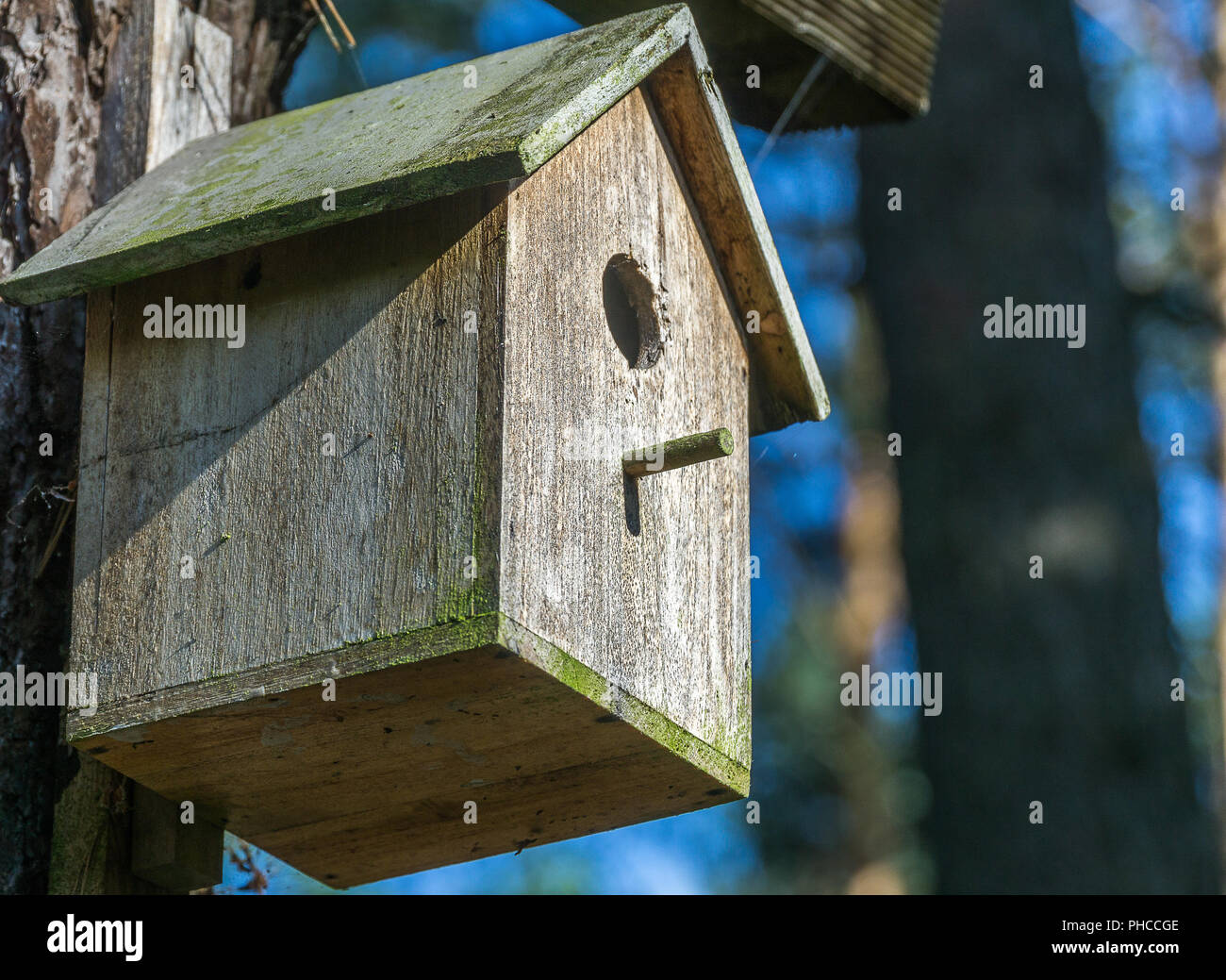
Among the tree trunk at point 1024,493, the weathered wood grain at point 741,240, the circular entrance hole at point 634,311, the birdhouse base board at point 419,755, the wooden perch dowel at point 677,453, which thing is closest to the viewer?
the birdhouse base board at point 419,755

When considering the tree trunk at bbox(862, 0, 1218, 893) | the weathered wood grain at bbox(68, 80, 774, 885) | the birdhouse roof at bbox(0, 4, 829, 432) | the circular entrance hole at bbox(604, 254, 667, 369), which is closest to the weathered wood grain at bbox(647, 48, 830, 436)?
the birdhouse roof at bbox(0, 4, 829, 432)

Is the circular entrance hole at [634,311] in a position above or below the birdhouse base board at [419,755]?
above

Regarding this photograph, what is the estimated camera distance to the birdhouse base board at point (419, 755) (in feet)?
7.07

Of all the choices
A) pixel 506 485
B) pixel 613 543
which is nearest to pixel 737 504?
pixel 613 543

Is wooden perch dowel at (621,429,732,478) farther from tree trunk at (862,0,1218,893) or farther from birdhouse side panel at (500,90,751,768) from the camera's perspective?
tree trunk at (862,0,1218,893)

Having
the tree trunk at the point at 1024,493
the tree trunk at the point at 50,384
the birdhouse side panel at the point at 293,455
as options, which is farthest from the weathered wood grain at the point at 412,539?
the tree trunk at the point at 1024,493

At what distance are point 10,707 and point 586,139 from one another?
4.30 feet

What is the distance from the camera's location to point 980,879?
379 cm

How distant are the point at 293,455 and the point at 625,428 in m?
0.51

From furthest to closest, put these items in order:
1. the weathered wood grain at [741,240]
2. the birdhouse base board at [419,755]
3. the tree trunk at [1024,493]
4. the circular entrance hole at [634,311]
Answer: the tree trunk at [1024,493], the weathered wood grain at [741,240], the circular entrance hole at [634,311], the birdhouse base board at [419,755]

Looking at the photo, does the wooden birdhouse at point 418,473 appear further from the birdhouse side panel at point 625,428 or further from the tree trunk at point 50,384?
the tree trunk at point 50,384

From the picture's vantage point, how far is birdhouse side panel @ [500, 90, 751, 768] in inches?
88.5

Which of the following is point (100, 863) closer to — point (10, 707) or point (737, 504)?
point (10, 707)

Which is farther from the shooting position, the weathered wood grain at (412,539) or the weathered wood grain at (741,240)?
the weathered wood grain at (741,240)
